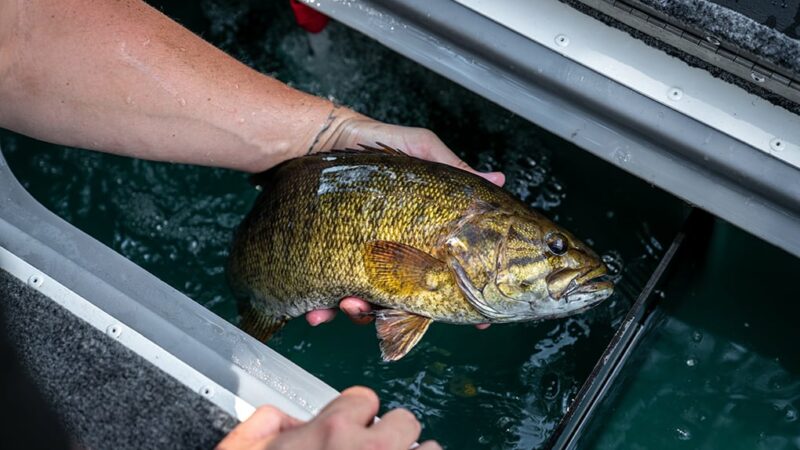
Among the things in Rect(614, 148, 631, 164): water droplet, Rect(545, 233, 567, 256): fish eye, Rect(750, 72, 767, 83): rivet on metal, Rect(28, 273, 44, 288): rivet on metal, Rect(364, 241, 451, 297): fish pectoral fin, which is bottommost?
Rect(28, 273, 44, 288): rivet on metal

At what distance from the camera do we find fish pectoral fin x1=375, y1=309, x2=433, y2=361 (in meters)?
2.43

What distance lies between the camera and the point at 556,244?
2330 millimetres

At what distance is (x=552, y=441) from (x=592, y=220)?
1040 millimetres

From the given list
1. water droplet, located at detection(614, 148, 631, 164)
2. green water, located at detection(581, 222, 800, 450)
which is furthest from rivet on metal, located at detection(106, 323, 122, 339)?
green water, located at detection(581, 222, 800, 450)

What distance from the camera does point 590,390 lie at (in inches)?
98.5

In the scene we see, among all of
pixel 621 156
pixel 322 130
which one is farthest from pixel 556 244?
Result: pixel 322 130

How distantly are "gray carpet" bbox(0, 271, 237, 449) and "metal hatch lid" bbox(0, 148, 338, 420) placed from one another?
26 mm

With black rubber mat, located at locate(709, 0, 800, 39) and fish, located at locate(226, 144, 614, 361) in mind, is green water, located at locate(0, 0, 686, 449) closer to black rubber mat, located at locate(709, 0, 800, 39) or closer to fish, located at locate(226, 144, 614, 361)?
fish, located at locate(226, 144, 614, 361)

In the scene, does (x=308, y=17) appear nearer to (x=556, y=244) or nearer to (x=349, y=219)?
(x=349, y=219)

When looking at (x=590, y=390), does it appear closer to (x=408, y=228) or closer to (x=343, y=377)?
(x=408, y=228)

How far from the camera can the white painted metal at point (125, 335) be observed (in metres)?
1.86

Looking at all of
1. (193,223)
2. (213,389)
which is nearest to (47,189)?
(193,223)

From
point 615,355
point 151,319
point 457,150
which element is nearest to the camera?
point 151,319

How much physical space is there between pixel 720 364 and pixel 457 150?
1208 millimetres
